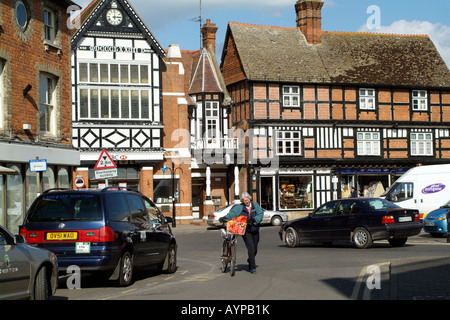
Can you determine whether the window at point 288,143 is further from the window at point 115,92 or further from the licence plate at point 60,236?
the licence plate at point 60,236

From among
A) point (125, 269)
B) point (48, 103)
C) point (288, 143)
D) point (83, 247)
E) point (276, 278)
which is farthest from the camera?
point (288, 143)

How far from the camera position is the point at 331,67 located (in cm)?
4650

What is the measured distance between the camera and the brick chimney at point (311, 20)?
4816cm

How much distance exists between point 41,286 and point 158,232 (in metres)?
5.23

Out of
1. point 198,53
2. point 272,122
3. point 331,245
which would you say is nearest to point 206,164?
point 272,122

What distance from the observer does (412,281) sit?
480 inches

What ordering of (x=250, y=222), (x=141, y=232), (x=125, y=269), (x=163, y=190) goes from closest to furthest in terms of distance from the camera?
(x=125, y=269) → (x=141, y=232) → (x=250, y=222) → (x=163, y=190)

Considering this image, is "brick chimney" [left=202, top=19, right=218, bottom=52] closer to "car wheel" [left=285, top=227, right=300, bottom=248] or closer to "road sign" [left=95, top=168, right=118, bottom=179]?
"car wheel" [left=285, top=227, right=300, bottom=248]

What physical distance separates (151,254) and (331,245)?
972 cm

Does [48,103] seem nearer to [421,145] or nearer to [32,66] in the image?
[32,66]

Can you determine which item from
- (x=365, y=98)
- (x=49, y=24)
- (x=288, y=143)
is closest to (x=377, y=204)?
(x=49, y=24)

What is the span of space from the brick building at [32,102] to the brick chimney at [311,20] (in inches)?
1020

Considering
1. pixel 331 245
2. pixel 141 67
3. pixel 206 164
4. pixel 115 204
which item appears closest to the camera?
pixel 115 204
